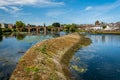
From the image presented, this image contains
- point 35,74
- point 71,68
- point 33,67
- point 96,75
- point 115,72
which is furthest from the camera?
point 71,68

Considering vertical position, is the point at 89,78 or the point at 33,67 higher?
the point at 33,67

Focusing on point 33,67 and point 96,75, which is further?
point 96,75

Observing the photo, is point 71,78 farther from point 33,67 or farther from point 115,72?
point 115,72

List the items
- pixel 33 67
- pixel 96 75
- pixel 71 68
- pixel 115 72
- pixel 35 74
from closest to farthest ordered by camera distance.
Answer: pixel 35 74 → pixel 33 67 → pixel 96 75 → pixel 115 72 → pixel 71 68

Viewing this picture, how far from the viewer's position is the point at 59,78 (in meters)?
22.3

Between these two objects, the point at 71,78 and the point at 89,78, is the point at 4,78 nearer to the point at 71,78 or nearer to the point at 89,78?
the point at 71,78

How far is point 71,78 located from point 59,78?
3.38 metres

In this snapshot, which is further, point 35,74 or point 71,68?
point 71,68

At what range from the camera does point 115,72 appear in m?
29.1

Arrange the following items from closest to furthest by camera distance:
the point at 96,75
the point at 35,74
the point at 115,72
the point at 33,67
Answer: the point at 35,74, the point at 33,67, the point at 96,75, the point at 115,72

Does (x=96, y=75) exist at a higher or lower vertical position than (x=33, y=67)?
lower

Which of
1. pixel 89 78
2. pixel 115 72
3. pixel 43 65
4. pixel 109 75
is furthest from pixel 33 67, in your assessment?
pixel 115 72

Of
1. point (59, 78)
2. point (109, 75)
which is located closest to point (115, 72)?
point (109, 75)

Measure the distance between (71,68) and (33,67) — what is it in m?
8.42
